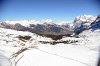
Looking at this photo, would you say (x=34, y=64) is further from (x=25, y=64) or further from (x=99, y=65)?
(x=99, y=65)

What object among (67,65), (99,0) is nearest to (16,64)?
(67,65)

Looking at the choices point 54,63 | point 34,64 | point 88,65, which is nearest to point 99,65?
point 88,65

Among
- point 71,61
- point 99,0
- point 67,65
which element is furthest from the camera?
point 71,61

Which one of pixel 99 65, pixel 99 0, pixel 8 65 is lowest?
pixel 8 65

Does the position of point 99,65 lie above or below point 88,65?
above

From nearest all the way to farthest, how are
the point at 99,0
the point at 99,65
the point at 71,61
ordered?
the point at 99,65
the point at 99,0
the point at 71,61

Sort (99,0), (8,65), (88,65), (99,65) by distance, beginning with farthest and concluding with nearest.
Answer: (8,65)
(88,65)
(99,0)
(99,65)

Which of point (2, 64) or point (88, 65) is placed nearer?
point (88, 65)

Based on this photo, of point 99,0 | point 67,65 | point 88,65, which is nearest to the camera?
point 99,0

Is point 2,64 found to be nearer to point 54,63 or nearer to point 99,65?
point 54,63
